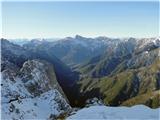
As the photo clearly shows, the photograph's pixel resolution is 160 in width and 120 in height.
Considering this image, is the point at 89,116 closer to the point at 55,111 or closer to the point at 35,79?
the point at 55,111

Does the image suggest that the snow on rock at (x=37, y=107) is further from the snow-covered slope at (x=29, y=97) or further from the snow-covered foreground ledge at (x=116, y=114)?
the snow-covered foreground ledge at (x=116, y=114)

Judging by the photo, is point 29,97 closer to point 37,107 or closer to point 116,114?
point 37,107

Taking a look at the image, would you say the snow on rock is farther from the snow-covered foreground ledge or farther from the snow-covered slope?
the snow-covered foreground ledge

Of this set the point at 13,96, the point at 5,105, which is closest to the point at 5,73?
the point at 13,96

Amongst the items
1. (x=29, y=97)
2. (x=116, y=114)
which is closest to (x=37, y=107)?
(x=29, y=97)

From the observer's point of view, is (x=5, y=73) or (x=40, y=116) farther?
(x=5, y=73)

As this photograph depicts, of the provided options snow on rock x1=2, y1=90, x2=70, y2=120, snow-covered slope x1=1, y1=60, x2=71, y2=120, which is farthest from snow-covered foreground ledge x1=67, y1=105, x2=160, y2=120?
snow-covered slope x1=1, y1=60, x2=71, y2=120

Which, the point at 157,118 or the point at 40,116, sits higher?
the point at 157,118
